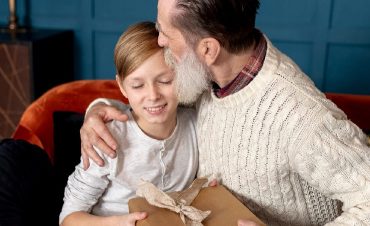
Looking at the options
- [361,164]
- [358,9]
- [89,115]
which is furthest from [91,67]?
[361,164]

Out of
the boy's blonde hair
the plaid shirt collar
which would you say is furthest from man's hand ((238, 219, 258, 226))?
the boy's blonde hair

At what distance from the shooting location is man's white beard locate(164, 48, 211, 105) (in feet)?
4.31

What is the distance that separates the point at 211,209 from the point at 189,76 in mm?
353

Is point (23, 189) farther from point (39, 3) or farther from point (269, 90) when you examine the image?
point (39, 3)

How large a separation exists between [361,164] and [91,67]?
2.57 m

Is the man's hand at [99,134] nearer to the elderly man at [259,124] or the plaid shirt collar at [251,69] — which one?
the elderly man at [259,124]

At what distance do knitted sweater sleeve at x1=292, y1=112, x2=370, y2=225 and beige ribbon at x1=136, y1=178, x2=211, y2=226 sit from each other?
0.28m

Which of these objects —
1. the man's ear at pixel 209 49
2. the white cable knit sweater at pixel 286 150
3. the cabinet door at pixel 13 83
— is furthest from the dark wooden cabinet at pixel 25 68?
the man's ear at pixel 209 49

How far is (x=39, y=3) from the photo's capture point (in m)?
3.43

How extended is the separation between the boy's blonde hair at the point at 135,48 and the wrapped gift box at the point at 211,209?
0.38m

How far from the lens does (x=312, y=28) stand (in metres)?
2.97

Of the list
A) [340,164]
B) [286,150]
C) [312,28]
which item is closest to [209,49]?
[286,150]

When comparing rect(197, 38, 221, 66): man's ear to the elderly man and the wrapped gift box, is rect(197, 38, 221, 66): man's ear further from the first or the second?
the wrapped gift box

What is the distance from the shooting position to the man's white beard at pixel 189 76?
131 centimetres
